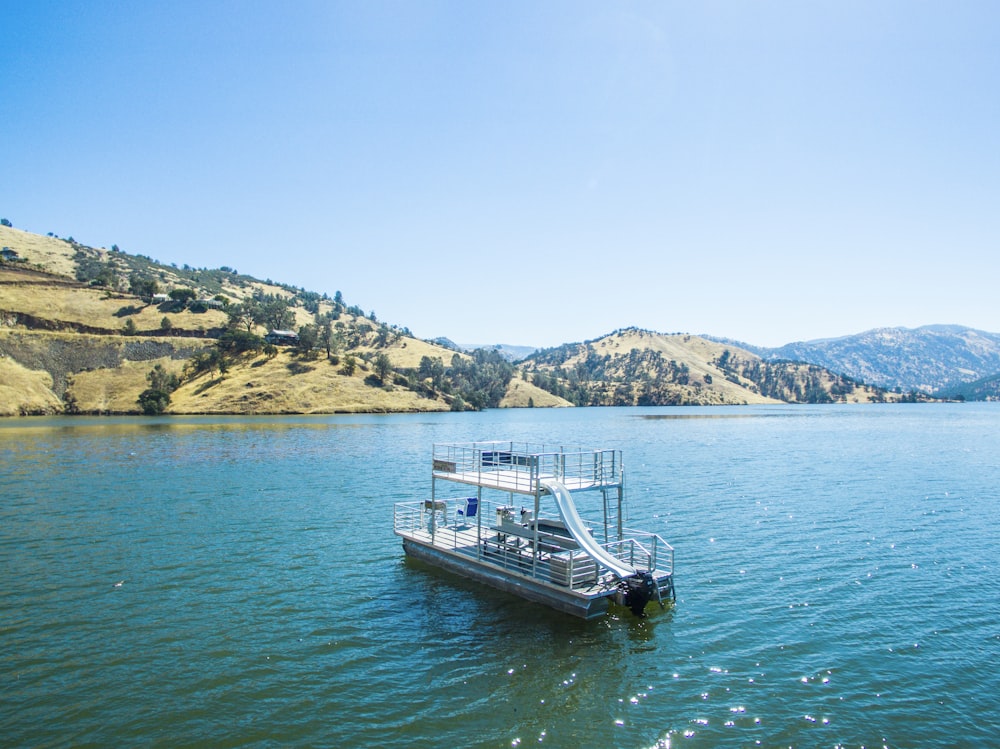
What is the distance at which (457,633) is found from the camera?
22.3 m

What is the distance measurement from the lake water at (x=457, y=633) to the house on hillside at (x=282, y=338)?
5614 inches

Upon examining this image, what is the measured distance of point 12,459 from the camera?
62438 mm

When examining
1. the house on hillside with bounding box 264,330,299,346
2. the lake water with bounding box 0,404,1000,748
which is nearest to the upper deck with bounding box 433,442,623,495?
the lake water with bounding box 0,404,1000,748

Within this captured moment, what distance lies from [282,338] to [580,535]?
589 feet

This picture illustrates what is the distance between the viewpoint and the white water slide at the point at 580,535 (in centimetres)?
2362

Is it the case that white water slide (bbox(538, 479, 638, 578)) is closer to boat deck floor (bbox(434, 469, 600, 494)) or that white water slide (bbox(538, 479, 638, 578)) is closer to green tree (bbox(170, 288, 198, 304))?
boat deck floor (bbox(434, 469, 600, 494))

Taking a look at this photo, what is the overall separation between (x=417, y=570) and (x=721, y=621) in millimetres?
14203

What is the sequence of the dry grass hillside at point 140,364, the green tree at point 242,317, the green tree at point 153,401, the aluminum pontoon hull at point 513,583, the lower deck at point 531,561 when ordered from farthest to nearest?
1. the green tree at point 242,317
2. the dry grass hillside at point 140,364
3. the green tree at point 153,401
4. the lower deck at point 531,561
5. the aluminum pontoon hull at point 513,583

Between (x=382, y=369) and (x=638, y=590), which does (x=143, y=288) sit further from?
(x=638, y=590)

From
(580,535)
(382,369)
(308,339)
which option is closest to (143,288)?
(308,339)

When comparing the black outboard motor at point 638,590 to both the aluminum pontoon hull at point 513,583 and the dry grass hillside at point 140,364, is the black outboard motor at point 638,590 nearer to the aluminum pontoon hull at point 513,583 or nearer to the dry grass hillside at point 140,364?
the aluminum pontoon hull at point 513,583

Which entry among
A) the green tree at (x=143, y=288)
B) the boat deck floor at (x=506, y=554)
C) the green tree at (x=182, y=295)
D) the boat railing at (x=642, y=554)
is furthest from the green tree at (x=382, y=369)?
the boat railing at (x=642, y=554)

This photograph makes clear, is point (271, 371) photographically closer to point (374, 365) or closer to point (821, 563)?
point (374, 365)

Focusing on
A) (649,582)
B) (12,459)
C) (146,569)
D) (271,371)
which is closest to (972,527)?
(649,582)
